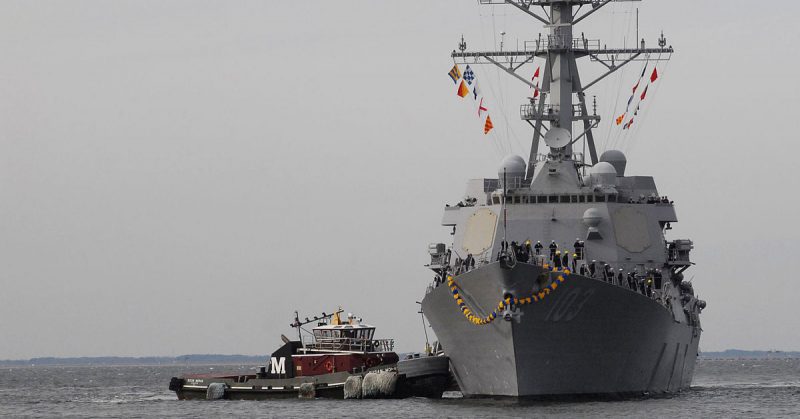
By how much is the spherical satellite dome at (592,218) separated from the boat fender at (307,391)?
35.1ft

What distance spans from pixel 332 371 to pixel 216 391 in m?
4.59

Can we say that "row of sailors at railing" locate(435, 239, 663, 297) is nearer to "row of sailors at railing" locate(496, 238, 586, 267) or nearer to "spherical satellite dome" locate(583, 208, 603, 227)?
"row of sailors at railing" locate(496, 238, 586, 267)

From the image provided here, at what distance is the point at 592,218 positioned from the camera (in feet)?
140

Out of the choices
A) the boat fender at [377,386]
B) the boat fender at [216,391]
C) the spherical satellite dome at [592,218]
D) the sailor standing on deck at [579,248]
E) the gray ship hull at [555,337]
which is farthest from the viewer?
the boat fender at [216,391]

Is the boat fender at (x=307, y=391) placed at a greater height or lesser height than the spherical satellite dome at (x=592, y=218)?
lesser

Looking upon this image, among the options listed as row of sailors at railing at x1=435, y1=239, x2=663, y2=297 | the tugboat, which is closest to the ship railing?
the tugboat

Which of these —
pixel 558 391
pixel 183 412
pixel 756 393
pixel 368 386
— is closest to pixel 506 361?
pixel 558 391

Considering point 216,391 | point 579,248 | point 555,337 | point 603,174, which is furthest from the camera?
point 216,391

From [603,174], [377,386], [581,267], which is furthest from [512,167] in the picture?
[377,386]

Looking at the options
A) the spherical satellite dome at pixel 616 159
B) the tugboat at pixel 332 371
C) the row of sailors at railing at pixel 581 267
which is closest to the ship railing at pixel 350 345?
the tugboat at pixel 332 371

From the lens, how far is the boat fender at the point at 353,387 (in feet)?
145

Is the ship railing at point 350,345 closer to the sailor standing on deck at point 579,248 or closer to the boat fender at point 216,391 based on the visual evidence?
the boat fender at point 216,391

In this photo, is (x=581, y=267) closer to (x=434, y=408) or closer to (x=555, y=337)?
(x=555, y=337)

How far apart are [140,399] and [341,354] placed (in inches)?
514
